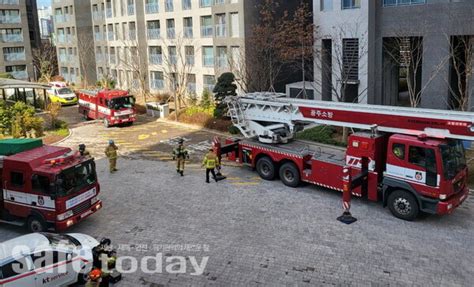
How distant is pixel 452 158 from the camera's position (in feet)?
45.3

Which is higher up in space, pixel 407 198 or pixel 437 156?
pixel 437 156

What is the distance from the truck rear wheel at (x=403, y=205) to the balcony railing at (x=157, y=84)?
31660mm

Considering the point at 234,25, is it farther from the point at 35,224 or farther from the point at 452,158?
the point at 35,224

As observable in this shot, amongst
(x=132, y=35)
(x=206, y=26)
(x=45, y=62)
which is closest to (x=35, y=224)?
(x=206, y=26)

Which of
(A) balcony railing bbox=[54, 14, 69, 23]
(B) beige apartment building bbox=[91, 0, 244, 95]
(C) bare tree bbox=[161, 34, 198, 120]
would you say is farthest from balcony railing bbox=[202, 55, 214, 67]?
(A) balcony railing bbox=[54, 14, 69, 23]

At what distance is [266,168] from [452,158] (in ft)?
23.8

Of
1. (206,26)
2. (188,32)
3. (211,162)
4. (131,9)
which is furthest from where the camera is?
(131,9)

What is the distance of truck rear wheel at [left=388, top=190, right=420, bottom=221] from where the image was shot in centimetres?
1420

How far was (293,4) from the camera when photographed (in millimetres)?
34719

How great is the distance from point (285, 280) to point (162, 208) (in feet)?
20.8

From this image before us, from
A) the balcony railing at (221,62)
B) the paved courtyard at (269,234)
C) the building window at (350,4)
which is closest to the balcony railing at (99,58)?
the balcony railing at (221,62)

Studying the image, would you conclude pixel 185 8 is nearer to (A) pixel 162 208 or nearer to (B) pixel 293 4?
(B) pixel 293 4

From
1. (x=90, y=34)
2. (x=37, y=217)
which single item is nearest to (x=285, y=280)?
(x=37, y=217)

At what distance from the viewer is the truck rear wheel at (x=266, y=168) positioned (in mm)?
18547
